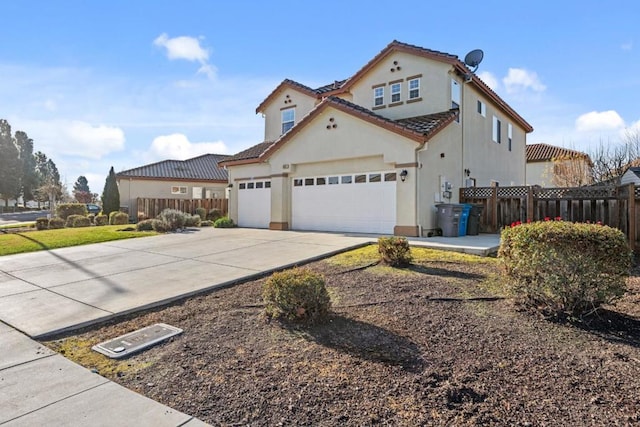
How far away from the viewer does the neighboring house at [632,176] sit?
63.3 feet

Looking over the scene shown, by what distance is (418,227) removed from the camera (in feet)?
41.0

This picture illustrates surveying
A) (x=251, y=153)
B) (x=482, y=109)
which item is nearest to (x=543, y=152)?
(x=482, y=109)

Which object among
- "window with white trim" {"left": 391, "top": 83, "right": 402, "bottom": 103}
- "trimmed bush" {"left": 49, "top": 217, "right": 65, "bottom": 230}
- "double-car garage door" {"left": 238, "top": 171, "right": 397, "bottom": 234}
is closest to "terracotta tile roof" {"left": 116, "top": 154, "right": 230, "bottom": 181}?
"trimmed bush" {"left": 49, "top": 217, "right": 65, "bottom": 230}

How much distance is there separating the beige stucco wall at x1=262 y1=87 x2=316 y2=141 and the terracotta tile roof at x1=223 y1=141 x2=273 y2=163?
0.77m

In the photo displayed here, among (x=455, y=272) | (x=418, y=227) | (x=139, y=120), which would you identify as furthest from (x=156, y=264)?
(x=139, y=120)

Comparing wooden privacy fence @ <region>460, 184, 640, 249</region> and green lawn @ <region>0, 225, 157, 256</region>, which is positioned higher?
wooden privacy fence @ <region>460, 184, 640, 249</region>

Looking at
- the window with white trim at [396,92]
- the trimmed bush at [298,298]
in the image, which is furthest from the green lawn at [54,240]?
the window with white trim at [396,92]

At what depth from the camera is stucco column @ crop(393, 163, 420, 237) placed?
1248 cm

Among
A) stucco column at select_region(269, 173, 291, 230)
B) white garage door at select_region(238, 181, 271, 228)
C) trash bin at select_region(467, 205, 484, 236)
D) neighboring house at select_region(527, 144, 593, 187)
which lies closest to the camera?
trash bin at select_region(467, 205, 484, 236)

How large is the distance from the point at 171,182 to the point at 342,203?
19.0m

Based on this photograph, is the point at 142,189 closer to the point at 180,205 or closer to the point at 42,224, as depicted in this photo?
the point at 180,205

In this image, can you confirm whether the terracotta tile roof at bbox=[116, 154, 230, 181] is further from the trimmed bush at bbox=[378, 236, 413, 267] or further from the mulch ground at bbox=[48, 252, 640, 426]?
the mulch ground at bbox=[48, 252, 640, 426]

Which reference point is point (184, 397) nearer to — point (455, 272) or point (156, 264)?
point (455, 272)

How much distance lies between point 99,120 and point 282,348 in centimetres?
1841
